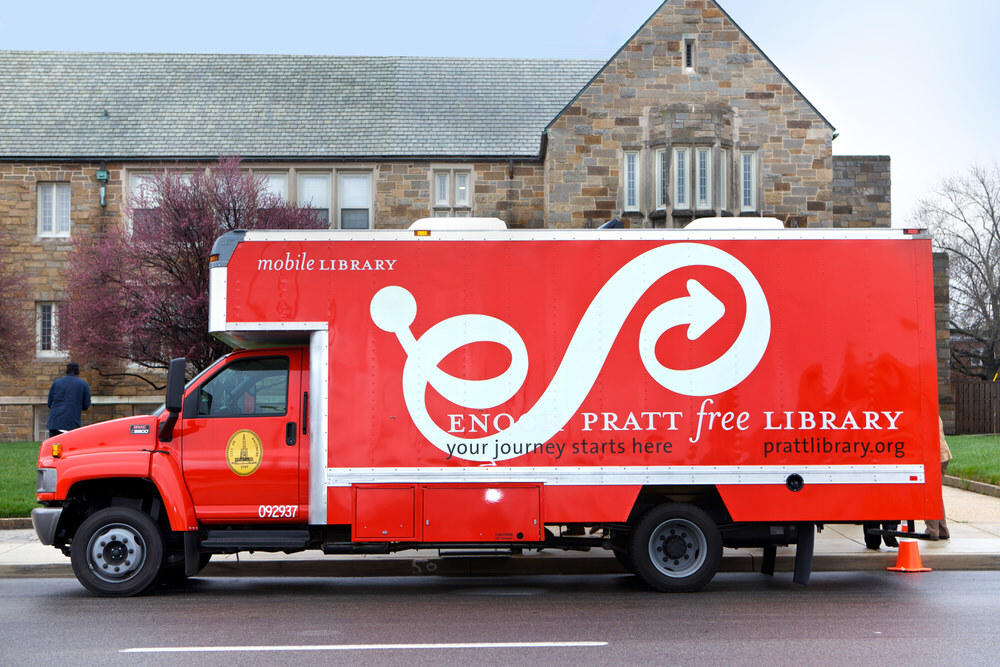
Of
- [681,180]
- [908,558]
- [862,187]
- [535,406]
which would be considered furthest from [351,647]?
[862,187]

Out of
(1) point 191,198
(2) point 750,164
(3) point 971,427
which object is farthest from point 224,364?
(3) point 971,427

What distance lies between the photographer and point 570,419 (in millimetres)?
8516

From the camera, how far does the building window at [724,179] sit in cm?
2233

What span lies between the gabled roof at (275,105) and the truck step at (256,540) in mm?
19142

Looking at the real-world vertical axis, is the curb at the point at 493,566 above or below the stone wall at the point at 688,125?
below

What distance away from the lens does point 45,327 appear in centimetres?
2722

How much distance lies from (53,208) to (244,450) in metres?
21.6

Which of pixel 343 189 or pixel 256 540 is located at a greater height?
pixel 343 189

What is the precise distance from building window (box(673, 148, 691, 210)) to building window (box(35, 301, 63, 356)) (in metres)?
16.6

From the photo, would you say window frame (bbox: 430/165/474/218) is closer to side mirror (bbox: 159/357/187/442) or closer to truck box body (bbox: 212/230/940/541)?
truck box body (bbox: 212/230/940/541)

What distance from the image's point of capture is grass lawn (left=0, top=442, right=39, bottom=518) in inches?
507

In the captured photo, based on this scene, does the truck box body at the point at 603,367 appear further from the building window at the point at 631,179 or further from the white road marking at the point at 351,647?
the building window at the point at 631,179

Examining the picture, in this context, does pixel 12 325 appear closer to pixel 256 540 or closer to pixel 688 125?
pixel 688 125

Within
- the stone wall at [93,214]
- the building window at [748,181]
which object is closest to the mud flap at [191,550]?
the building window at [748,181]
